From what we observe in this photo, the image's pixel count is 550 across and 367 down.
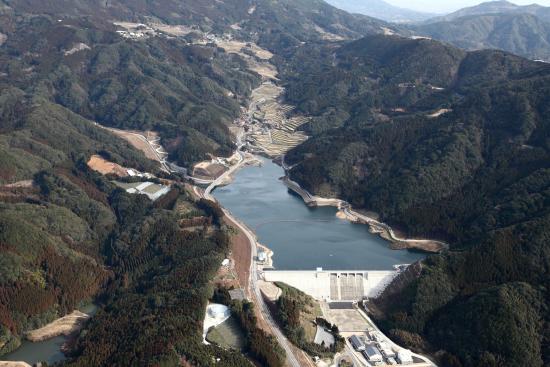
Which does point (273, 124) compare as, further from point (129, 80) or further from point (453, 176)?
point (453, 176)

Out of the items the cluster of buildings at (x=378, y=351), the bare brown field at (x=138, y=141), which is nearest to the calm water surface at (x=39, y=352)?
the cluster of buildings at (x=378, y=351)

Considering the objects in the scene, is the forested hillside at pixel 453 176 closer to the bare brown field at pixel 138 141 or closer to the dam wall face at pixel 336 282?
the dam wall face at pixel 336 282

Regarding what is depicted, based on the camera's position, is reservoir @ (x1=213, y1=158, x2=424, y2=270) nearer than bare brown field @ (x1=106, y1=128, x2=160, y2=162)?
Yes

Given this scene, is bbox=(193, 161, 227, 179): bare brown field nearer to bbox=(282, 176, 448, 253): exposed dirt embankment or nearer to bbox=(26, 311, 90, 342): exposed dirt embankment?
bbox=(282, 176, 448, 253): exposed dirt embankment

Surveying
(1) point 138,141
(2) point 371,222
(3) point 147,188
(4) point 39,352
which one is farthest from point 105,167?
(4) point 39,352

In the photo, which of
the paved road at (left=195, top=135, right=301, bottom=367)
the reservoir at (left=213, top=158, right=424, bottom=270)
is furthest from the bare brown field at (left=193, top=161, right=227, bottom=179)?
the paved road at (left=195, top=135, right=301, bottom=367)

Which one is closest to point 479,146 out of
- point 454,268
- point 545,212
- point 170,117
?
point 545,212

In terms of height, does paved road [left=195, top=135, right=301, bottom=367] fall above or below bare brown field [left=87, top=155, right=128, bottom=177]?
above

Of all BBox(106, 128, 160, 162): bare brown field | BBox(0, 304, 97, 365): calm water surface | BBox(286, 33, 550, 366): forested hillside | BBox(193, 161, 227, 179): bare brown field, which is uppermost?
BBox(286, 33, 550, 366): forested hillside
